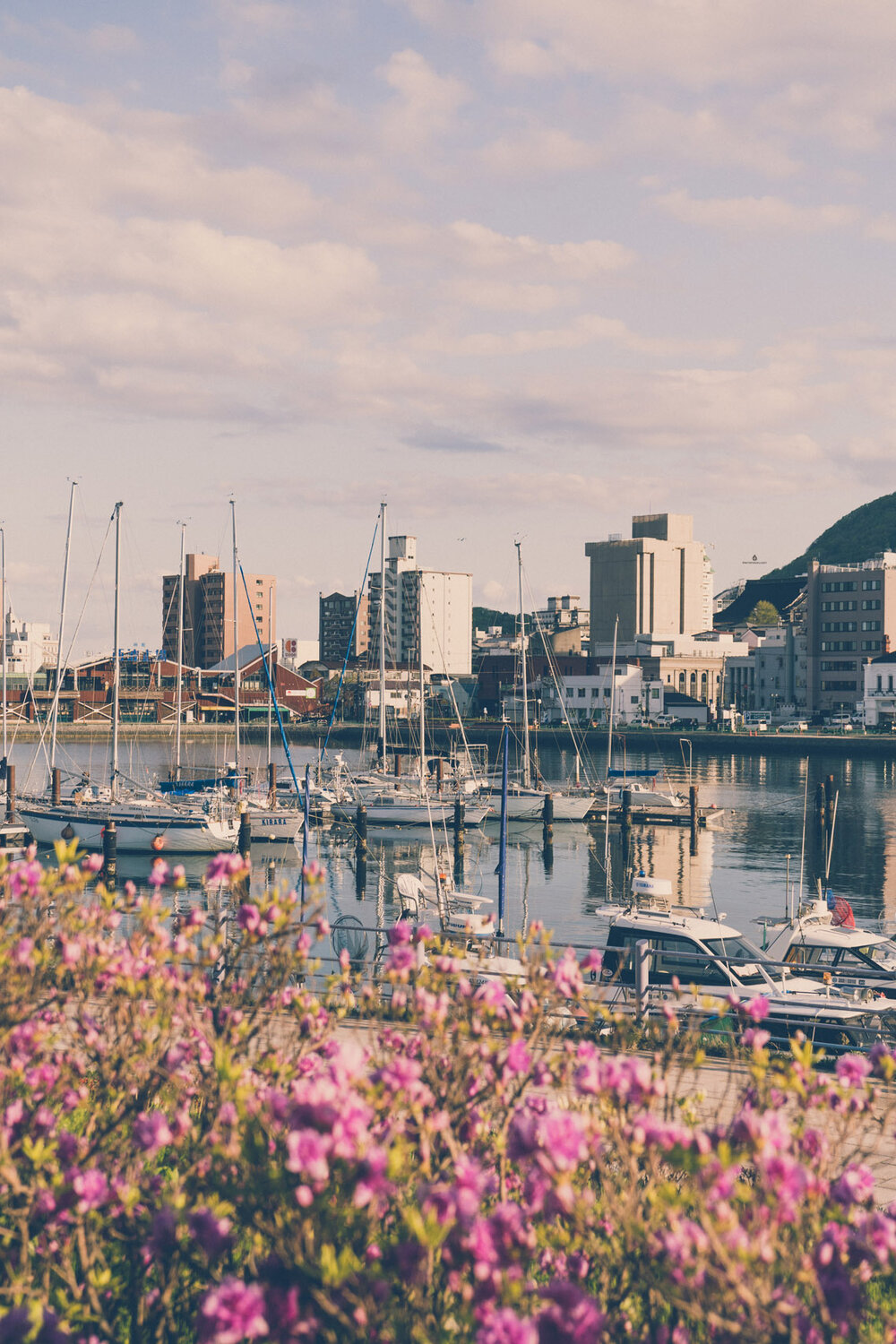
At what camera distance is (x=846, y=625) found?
172m

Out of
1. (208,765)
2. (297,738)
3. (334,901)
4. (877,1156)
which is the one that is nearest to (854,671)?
(297,738)

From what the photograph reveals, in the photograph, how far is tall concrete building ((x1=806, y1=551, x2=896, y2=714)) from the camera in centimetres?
16938

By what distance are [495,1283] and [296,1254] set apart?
2.91ft

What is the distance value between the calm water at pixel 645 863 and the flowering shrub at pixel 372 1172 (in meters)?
33.5

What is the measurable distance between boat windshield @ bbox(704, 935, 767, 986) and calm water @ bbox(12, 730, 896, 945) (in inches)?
632

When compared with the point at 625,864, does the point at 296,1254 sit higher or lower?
higher

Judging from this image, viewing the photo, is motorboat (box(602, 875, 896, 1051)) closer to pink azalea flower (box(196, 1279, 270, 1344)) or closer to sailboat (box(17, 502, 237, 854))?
pink azalea flower (box(196, 1279, 270, 1344))

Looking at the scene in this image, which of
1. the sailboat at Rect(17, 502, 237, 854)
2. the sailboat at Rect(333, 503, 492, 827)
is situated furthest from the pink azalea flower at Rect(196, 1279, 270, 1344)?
the sailboat at Rect(333, 503, 492, 827)

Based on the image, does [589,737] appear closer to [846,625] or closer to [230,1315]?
[846,625]

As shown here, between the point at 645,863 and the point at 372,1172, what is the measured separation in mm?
57723

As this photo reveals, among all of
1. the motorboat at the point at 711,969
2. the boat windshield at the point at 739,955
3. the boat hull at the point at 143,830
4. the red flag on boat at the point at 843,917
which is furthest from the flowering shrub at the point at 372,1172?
the boat hull at the point at 143,830

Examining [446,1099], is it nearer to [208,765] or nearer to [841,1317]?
[841,1317]

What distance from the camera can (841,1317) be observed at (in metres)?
5.30

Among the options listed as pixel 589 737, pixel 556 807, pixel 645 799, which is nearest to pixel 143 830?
pixel 556 807
